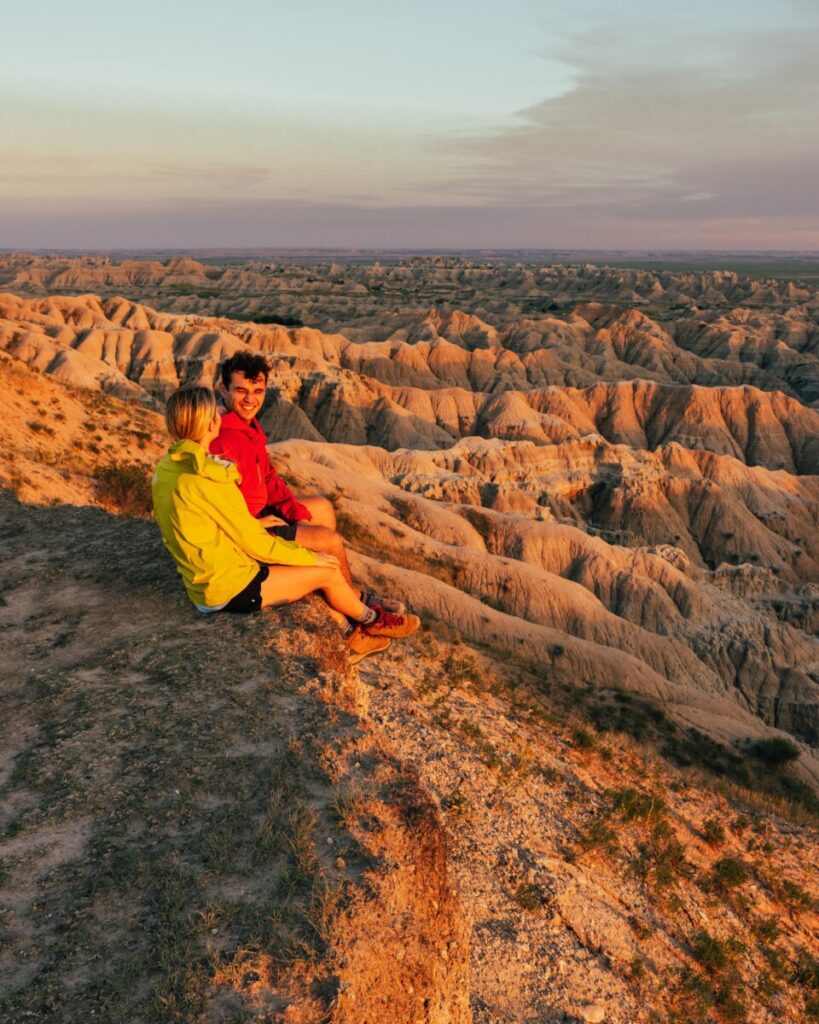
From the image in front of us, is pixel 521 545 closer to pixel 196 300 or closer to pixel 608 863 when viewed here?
pixel 608 863

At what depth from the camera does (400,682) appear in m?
10.2

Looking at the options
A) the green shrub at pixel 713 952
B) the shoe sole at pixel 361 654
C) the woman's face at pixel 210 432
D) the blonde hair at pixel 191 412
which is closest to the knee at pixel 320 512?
the shoe sole at pixel 361 654

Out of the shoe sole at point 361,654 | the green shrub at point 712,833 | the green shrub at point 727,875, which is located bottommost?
the green shrub at point 712,833

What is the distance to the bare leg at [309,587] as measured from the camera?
23.0 feet

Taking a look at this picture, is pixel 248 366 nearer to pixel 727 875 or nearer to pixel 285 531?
pixel 285 531

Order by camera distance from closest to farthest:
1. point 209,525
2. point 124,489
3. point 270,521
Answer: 1. point 209,525
2. point 270,521
3. point 124,489

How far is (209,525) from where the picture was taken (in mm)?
6367

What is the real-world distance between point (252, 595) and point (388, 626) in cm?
176

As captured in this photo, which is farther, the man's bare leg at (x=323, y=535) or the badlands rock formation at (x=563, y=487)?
the badlands rock formation at (x=563, y=487)

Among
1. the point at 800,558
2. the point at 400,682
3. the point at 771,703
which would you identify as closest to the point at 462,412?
the point at 800,558

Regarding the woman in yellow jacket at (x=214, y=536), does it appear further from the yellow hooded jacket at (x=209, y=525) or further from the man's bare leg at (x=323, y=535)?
the man's bare leg at (x=323, y=535)

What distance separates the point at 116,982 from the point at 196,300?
164723mm

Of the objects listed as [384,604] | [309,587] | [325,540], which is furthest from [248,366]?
[384,604]

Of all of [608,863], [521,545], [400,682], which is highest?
[400,682]
